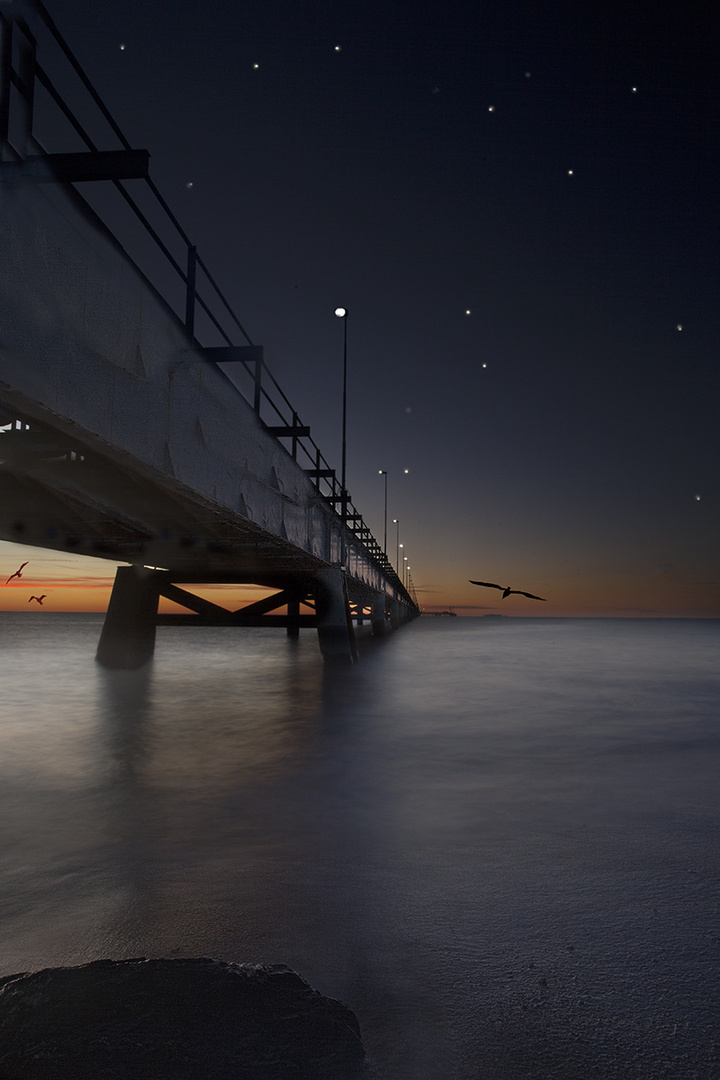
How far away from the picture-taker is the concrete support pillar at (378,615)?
236 ft

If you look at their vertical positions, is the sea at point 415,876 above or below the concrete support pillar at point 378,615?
below

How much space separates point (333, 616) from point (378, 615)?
43557 millimetres

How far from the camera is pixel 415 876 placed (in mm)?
6254

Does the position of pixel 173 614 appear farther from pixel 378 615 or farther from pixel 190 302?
pixel 378 615

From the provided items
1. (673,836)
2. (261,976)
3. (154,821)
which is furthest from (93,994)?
(673,836)

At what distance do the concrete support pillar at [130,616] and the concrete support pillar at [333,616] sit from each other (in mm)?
7621

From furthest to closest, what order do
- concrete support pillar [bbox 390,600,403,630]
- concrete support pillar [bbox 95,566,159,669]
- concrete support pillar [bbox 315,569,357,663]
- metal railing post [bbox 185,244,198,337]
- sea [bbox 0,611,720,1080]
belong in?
concrete support pillar [bbox 390,600,403,630] < concrete support pillar [bbox 315,569,357,663] < concrete support pillar [bbox 95,566,159,669] < metal railing post [bbox 185,244,198,337] < sea [bbox 0,611,720,1080]

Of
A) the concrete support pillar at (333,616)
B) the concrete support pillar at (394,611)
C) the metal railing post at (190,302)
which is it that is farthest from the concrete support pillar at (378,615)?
the metal railing post at (190,302)

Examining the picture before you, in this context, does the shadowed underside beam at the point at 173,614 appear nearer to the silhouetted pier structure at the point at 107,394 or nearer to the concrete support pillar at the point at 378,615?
the silhouetted pier structure at the point at 107,394

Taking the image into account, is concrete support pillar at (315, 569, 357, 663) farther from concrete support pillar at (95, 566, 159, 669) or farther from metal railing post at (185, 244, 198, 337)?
metal railing post at (185, 244, 198, 337)

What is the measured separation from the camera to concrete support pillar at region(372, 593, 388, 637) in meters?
71.9

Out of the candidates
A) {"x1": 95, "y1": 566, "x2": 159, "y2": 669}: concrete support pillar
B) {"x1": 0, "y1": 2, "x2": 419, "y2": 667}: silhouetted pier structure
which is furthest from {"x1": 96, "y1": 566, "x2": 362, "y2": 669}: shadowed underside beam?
{"x1": 0, "y1": 2, "x2": 419, "y2": 667}: silhouetted pier structure

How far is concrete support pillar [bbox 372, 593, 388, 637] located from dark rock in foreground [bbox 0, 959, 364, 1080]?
6483 cm

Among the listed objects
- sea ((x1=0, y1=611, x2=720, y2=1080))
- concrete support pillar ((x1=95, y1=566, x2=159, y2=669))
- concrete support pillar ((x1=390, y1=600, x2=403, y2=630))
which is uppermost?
concrete support pillar ((x1=390, y1=600, x2=403, y2=630))
